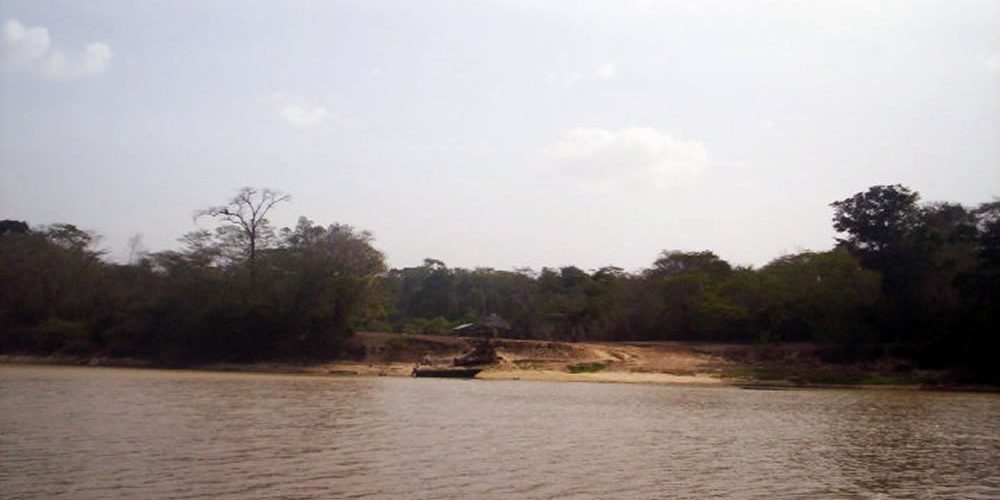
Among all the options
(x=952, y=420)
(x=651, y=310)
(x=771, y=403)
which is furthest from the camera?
(x=651, y=310)

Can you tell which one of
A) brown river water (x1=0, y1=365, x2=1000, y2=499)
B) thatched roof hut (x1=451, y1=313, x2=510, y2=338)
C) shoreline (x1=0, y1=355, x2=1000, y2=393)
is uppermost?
thatched roof hut (x1=451, y1=313, x2=510, y2=338)

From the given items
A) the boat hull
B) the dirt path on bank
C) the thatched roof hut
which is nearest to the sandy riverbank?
the dirt path on bank

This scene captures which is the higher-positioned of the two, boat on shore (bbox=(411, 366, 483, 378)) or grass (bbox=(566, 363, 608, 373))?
grass (bbox=(566, 363, 608, 373))

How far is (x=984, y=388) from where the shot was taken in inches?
1628

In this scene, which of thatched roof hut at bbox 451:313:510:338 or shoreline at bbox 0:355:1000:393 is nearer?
shoreline at bbox 0:355:1000:393

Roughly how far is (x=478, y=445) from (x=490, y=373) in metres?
27.2

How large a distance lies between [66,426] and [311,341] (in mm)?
34888

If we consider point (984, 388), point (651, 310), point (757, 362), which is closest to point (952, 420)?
point (984, 388)

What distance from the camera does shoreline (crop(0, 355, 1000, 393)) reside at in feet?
140

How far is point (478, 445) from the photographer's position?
19.4 m

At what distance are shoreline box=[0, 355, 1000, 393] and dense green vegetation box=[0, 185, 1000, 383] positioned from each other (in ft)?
3.94

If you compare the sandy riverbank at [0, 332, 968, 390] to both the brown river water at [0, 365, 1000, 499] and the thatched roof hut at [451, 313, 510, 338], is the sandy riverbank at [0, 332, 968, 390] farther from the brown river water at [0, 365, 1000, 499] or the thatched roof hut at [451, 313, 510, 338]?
the brown river water at [0, 365, 1000, 499]

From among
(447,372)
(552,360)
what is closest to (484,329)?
(552,360)

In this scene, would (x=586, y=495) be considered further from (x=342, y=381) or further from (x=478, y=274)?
(x=478, y=274)
